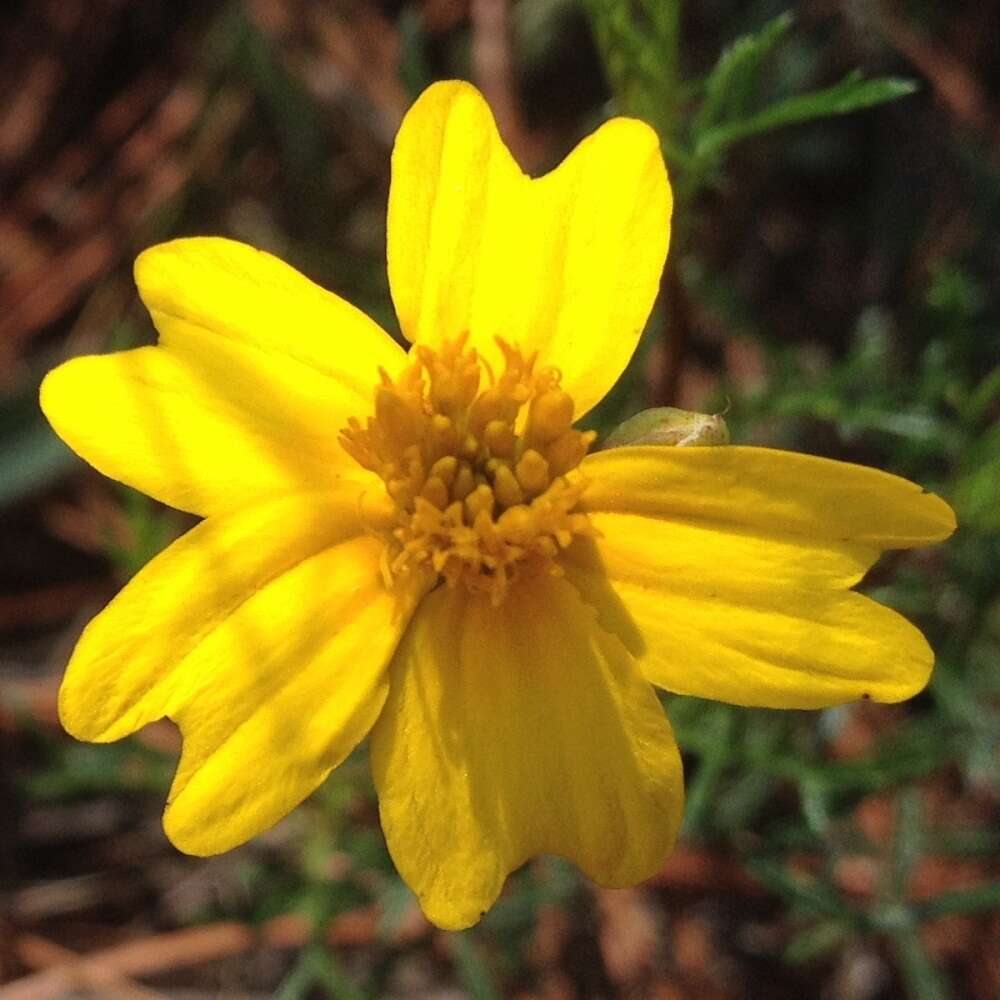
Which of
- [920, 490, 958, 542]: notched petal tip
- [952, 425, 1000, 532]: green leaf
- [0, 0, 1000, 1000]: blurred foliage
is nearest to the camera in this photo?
[920, 490, 958, 542]: notched petal tip

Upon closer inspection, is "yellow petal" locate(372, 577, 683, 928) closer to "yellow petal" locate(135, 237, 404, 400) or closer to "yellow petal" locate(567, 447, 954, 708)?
"yellow petal" locate(567, 447, 954, 708)

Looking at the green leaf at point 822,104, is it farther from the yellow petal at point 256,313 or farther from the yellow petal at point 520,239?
the yellow petal at point 256,313

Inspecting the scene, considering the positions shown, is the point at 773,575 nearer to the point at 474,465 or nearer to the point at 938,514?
the point at 938,514

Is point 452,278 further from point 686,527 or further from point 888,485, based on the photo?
point 888,485

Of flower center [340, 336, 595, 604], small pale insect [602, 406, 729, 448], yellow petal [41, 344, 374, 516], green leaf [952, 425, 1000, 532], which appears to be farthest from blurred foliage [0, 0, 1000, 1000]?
yellow petal [41, 344, 374, 516]

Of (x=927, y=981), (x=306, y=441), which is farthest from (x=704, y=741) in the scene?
(x=306, y=441)
